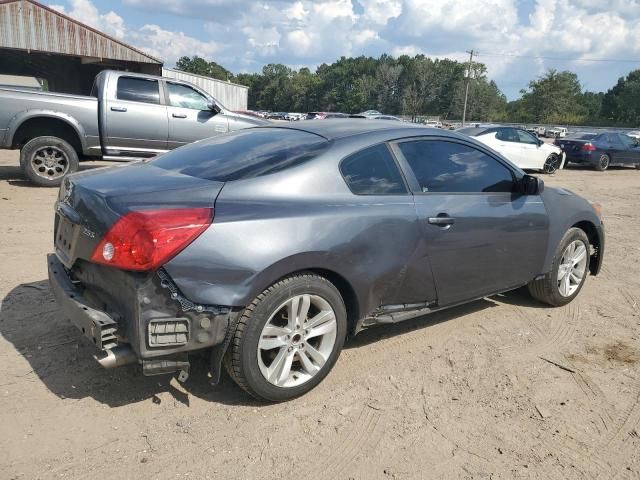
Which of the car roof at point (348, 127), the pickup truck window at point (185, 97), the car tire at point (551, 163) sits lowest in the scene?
the car tire at point (551, 163)

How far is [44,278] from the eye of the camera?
15.1ft

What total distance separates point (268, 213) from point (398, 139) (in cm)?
122

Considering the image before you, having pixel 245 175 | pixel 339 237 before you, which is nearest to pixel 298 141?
pixel 245 175

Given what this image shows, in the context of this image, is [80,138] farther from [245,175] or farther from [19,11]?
[19,11]

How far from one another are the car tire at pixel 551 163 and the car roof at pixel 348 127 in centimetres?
1332

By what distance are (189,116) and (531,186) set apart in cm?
689

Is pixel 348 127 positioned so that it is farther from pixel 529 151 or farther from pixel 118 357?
pixel 529 151

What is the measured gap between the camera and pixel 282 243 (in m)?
2.72

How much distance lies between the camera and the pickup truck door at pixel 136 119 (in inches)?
345

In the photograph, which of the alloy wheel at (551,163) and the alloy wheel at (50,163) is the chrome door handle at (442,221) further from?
the alloy wheel at (551,163)

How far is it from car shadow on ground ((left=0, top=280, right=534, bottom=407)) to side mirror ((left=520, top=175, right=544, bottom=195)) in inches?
53.7

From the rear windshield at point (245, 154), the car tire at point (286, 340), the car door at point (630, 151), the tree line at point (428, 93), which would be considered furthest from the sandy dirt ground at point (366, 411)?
the tree line at point (428, 93)

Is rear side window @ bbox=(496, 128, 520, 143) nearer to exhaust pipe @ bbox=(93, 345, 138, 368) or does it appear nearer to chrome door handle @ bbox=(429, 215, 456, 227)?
chrome door handle @ bbox=(429, 215, 456, 227)

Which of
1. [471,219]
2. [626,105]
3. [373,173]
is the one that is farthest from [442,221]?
[626,105]
